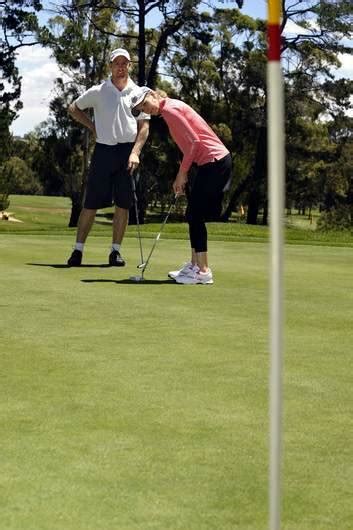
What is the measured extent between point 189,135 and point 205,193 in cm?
59

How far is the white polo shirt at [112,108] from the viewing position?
35.6 feet

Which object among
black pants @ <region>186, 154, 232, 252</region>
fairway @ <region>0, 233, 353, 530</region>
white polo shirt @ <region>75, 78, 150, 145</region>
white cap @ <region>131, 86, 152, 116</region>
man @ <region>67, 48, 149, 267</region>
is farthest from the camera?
white polo shirt @ <region>75, 78, 150, 145</region>

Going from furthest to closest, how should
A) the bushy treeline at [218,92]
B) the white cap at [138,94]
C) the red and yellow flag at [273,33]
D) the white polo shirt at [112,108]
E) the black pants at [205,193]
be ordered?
the bushy treeline at [218,92], the white polo shirt at [112,108], the white cap at [138,94], the black pants at [205,193], the red and yellow flag at [273,33]

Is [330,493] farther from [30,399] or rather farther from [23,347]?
[23,347]

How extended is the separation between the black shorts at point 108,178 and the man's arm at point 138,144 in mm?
285

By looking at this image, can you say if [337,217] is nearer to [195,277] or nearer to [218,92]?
[218,92]

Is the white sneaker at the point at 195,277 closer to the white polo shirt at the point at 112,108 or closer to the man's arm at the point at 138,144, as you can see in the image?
the man's arm at the point at 138,144

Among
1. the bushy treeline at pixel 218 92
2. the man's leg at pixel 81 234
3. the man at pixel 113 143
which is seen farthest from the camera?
the bushy treeline at pixel 218 92

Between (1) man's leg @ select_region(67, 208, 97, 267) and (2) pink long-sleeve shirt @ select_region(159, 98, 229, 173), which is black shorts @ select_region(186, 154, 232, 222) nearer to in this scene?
(2) pink long-sleeve shirt @ select_region(159, 98, 229, 173)

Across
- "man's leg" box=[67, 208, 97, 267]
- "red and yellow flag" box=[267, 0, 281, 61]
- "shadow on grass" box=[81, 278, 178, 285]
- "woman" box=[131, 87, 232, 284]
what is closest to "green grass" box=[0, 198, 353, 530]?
"shadow on grass" box=[81, 278, 178, 285]

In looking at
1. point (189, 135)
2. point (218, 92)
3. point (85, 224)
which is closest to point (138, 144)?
point (85, 224)

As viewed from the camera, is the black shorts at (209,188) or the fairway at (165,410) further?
the black shorts at (209,188)

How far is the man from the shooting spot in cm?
1076

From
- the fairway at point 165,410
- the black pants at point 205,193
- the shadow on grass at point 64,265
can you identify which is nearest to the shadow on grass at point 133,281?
the black pants at point 205,193
